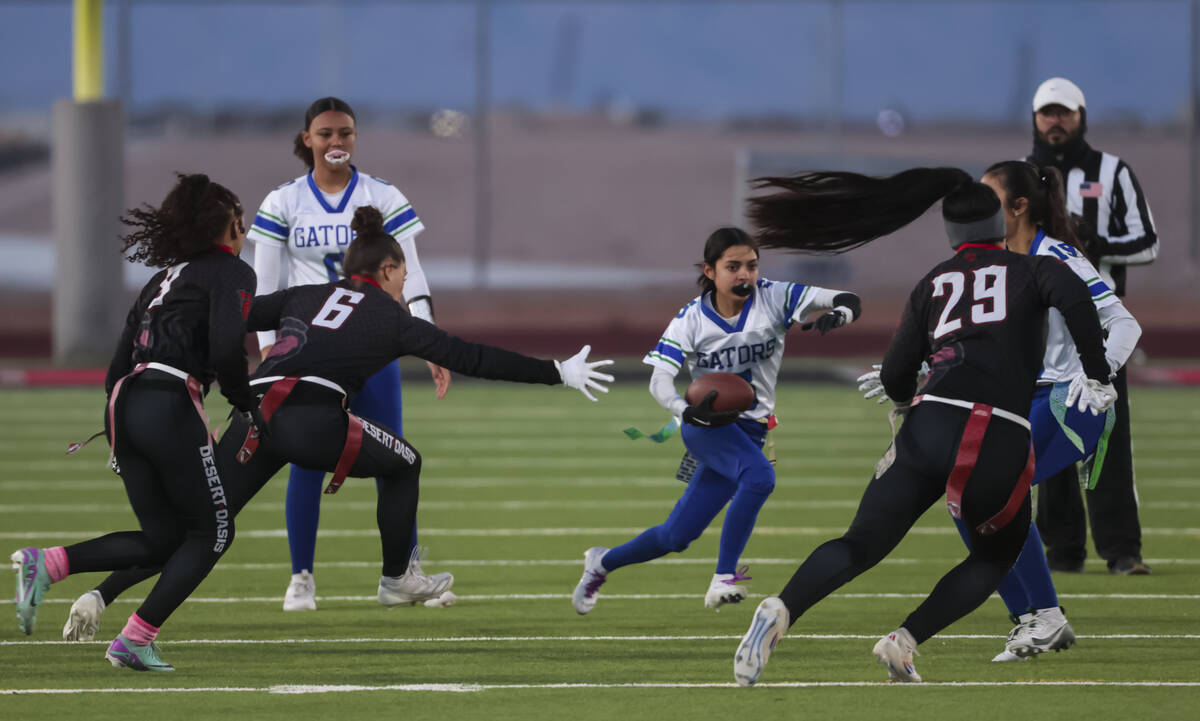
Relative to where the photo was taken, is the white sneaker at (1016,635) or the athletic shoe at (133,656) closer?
the athletic shoe at (133,656)

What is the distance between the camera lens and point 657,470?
13.8 metres

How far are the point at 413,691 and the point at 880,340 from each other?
856 inches

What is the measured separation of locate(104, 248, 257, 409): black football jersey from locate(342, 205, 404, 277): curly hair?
0.69m

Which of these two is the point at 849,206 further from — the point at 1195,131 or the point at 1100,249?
the point at 1195,131

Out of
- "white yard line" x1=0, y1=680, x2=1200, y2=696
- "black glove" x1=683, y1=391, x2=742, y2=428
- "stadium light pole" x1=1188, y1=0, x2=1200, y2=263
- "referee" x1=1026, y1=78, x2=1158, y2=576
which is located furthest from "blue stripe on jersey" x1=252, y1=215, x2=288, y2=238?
"stadium light pole" x1=1188, y1=0, x2=1200, y2=263

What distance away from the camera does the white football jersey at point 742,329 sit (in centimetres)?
797

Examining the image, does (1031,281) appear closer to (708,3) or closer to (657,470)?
(657,470)

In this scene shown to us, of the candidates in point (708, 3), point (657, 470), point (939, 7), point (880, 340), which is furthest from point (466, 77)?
point (657, 470)

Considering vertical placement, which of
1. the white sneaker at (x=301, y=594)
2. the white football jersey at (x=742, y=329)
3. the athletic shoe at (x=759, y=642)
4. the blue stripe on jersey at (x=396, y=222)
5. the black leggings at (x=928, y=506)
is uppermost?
the blue stripe on jersey at (x=396, y=222)

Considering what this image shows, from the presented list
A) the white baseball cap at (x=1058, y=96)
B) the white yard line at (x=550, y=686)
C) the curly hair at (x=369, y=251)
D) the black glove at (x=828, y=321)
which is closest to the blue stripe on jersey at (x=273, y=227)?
the curly hair at (x=369, y=251)

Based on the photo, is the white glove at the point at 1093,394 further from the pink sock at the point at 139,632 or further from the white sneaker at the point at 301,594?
the white sneaker at the point at 301,594

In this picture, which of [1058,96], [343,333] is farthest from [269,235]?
[1058,96]

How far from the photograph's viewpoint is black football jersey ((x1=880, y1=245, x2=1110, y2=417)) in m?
6.33

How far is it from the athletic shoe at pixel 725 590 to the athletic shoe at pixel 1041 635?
1.31 metres
